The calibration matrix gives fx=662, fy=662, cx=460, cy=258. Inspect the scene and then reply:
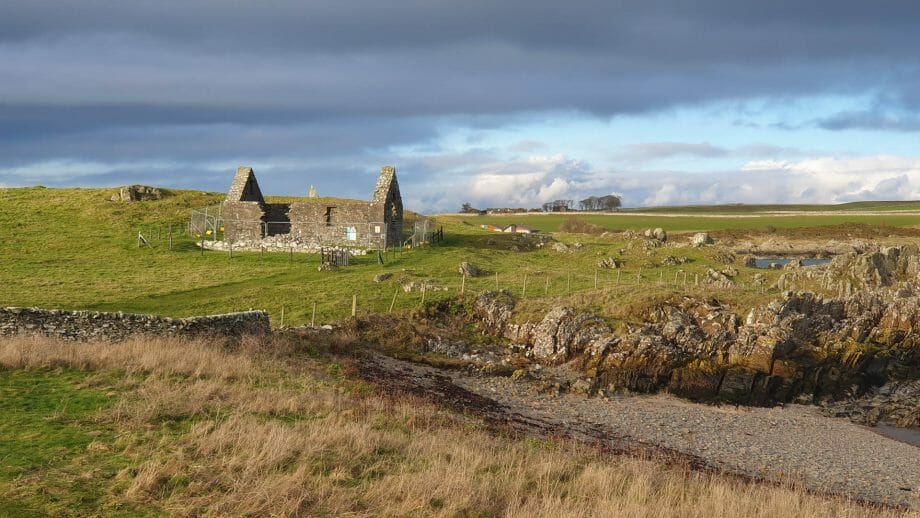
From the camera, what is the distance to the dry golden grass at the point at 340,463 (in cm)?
1209

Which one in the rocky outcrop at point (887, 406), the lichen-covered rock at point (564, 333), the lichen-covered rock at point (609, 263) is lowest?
the rocky outcrop at point (887, 406)

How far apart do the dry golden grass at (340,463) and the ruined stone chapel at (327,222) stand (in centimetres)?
4107

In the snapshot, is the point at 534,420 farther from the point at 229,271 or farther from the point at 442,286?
the point at 229,271

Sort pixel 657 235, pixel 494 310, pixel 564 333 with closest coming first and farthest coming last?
pixel 564 333
pixel 494 310
pixel 657 235

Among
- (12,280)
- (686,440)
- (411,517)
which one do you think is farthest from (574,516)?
(12,280)

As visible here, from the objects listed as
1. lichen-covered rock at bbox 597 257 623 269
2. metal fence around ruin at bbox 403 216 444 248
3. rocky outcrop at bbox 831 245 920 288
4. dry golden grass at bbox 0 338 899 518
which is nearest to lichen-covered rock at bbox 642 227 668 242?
lichen-covered rock at bbox 597 257 623 269

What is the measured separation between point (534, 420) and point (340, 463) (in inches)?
489

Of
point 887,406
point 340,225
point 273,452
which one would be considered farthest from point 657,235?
point 273,452

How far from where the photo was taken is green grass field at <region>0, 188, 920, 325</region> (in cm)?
3909

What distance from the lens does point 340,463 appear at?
13.9m

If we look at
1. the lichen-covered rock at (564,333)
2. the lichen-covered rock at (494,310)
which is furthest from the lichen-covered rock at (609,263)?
the lichen-covered rock at (564,333)

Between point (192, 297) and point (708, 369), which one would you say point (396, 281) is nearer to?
point (192, 297)

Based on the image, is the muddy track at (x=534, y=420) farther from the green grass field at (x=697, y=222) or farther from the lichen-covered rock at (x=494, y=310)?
the green grass field at (x=697, y=222)

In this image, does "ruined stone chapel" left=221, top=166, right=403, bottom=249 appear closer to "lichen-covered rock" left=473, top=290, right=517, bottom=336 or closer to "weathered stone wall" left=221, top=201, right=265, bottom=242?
"weathered stone wall" left=221, top=201, right=265, bottom=242
